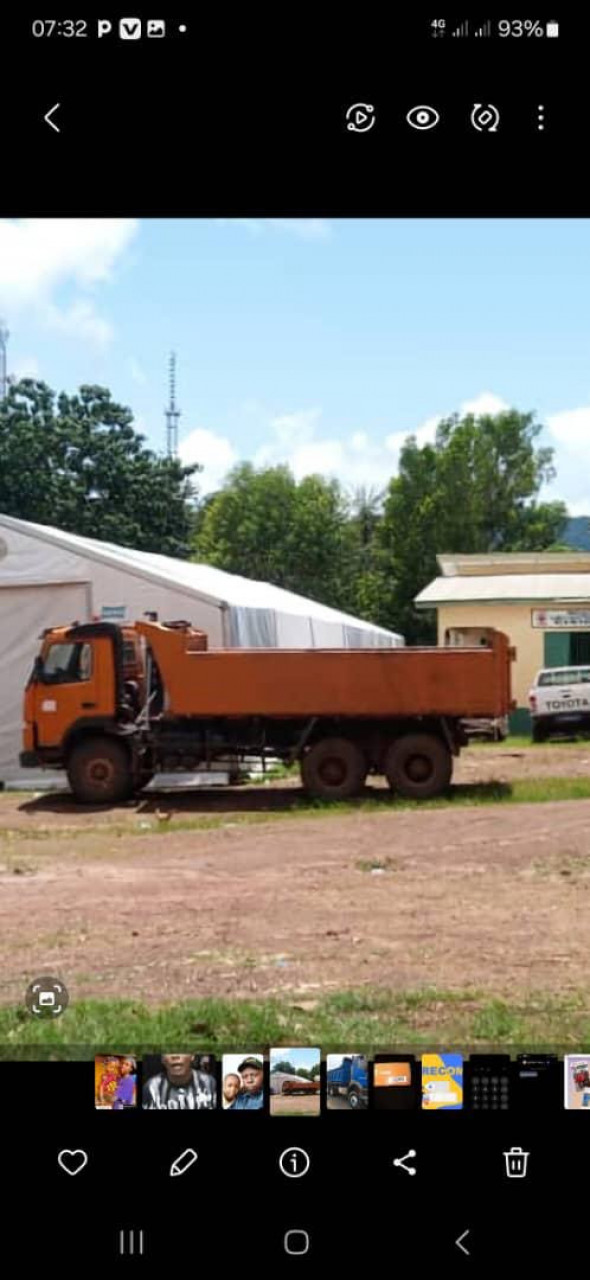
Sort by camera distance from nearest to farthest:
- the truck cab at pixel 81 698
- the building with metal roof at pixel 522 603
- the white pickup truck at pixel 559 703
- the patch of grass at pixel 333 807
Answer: the building with metal roof at pixel 522 603 < the patch of grass at pixel 333 807 < the truck cab at pixel 81 698 < the white pickup truck at pixel 559 703

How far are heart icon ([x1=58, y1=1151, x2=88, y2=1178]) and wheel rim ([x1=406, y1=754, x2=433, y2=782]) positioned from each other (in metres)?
12.5

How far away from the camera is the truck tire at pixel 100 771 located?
46.9ft

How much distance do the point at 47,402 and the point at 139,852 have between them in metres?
8.02

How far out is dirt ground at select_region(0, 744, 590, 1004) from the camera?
15.8 feet

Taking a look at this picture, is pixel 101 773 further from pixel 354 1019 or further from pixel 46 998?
pixel 46 998

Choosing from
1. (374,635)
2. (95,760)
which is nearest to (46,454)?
(95,760)

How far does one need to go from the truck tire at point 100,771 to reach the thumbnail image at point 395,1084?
1277 cm

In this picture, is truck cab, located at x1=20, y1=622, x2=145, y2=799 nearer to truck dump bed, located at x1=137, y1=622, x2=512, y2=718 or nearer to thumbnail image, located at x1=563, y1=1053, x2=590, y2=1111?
truck dump bed, located at x1=137, y1=622, x2=512, y2=718

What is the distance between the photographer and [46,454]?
4.02m

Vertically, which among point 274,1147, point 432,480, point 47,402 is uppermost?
point 47,402

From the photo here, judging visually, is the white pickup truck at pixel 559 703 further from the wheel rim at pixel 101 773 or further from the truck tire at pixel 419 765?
the wheel rim at pixel 101 773
